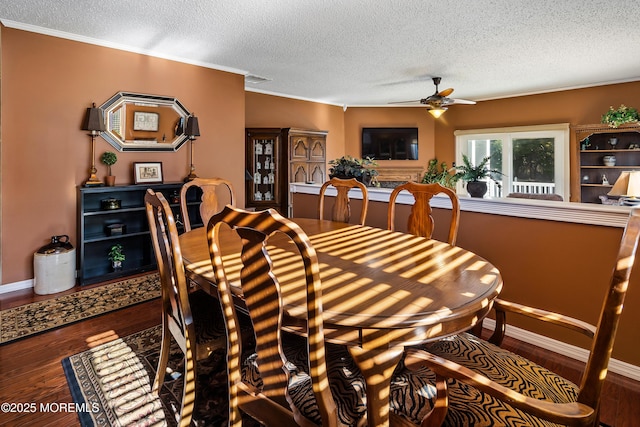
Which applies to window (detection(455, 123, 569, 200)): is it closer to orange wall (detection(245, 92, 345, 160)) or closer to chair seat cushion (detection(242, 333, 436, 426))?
orange wall (detection(245, 92, 345, 160))

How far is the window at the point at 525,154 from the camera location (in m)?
6.20

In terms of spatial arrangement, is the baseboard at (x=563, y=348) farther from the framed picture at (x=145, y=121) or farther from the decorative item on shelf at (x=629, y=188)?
the framed picture at (x=145, y=121)

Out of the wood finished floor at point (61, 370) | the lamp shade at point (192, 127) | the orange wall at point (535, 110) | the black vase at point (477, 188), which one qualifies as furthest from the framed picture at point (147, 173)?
the orange wall at point (535, 110)

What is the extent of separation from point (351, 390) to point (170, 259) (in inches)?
36.6

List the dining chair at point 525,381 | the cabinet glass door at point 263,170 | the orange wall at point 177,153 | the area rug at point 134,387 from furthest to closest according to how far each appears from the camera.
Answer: the cabinet glass door at point 263,170 < the orange wall at point 177,153 < the area rug at point 134,387 < the dining chair at point 525,381

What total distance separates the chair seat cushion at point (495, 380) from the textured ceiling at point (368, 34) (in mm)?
2722

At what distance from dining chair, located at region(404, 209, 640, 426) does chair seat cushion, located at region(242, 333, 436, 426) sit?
0.28 feet

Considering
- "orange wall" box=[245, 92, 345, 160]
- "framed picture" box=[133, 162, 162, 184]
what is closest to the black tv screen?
"orange wall" box=[245, 92, 345, 160]

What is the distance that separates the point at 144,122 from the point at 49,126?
2.97 feet

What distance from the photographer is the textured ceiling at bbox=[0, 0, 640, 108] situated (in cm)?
294

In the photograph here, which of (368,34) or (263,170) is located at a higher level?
(368,34)

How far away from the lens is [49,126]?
3461 mm

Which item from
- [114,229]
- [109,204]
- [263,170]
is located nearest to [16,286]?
[114,229]

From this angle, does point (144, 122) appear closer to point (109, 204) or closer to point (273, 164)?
→ point (109, 204)
